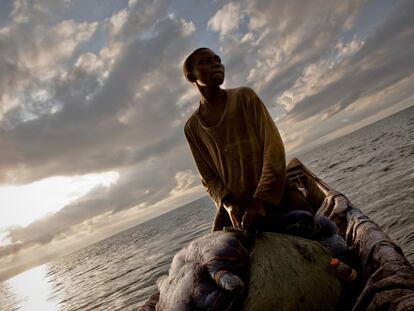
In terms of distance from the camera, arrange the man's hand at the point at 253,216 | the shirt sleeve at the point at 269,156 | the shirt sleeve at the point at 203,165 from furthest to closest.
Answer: the shirt sleeve at the point at 203,165
the shirt sleeve at the point at 269,156
the man's hand at the point at 253,216

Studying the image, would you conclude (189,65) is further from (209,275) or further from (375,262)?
(375,262)

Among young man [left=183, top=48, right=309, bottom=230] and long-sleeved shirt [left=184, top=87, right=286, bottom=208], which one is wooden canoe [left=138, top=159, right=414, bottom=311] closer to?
young man [left=183, top=48, right=309, bottom=230]

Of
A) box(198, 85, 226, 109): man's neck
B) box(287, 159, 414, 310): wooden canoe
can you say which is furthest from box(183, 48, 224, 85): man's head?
box(287, 159, 414, 310): wooden canoe

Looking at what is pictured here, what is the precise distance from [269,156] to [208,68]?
1.10 m

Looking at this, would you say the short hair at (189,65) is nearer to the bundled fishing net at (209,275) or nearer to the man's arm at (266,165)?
the man's arm at (266,165)

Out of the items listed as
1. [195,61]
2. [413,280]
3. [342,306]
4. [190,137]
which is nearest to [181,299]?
[342,306]

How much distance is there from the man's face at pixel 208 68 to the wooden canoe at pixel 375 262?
208cm

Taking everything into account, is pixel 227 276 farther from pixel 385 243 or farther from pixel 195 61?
pixel 195 61

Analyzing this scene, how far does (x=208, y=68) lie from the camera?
10.7 ft

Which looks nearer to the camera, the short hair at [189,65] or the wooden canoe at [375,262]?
the wooden canoe at [375,262]

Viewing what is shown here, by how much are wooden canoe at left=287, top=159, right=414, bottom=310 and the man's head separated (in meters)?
2.08

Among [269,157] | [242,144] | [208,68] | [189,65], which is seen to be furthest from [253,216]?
[189,65]

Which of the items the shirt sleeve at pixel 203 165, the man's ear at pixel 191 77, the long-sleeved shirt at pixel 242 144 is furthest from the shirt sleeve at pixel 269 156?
the shirt sleeve at pixel 203 165

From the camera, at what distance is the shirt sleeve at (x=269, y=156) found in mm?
2863
